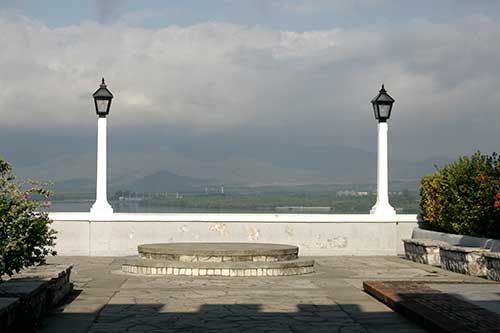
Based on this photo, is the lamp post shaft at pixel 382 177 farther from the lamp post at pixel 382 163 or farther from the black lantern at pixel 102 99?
the black lantern at pixel 102 99

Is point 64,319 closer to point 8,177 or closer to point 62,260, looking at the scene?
point 8,177

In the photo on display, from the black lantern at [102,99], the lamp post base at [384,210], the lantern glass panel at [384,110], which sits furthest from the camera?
the lamp post base at [384,210]

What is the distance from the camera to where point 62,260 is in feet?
55.3

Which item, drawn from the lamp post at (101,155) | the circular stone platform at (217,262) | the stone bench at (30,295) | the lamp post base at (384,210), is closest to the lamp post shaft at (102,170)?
the lamp post at (101,155)

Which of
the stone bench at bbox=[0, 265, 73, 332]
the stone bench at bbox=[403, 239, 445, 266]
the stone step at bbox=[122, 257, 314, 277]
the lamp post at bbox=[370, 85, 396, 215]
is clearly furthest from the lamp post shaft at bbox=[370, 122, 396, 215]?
the stone bench at bbox=[0, 265, 73, 332]

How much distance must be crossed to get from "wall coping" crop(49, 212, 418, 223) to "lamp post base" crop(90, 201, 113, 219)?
71 millimetres

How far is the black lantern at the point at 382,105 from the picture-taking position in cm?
1883

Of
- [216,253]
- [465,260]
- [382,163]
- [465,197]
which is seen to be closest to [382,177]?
[382,163]

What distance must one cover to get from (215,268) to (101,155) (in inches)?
241

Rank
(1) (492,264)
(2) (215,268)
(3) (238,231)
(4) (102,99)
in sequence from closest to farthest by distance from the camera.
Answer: (1) (492,264)
(2) (215,268)
(4) (102,99)
(3) (238,231)

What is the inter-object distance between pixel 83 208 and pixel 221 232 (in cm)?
359

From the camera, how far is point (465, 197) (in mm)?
16625

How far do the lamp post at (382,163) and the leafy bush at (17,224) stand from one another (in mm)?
10855

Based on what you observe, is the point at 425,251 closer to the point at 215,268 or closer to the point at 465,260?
the point at 465,260
